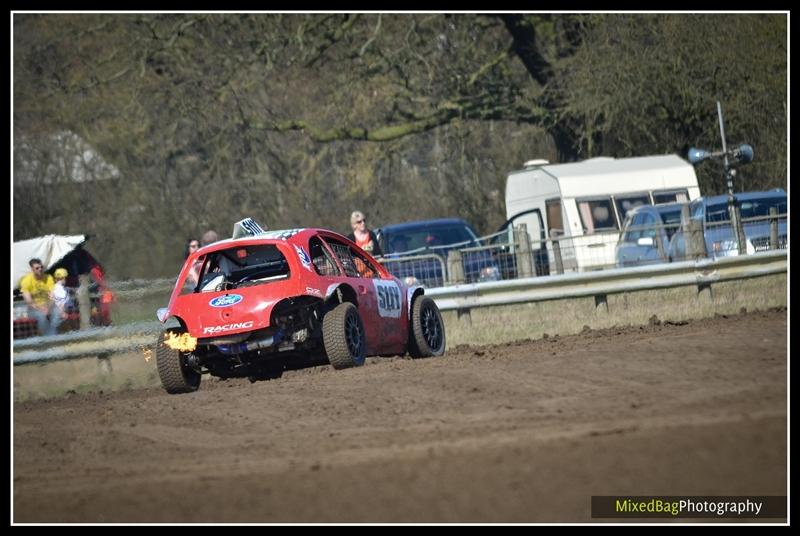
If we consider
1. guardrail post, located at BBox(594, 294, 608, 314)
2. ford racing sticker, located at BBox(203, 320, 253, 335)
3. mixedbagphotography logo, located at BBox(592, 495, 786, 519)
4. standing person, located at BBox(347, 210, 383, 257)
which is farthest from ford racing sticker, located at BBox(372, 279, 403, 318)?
mixedbagphotography logo, located at BBox(592, 495, 786, 519)

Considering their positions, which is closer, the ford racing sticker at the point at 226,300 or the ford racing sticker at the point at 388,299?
the ford racing sticker at the point at 226,300

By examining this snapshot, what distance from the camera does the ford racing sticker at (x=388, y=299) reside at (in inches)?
513

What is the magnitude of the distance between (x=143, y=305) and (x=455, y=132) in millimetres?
17952

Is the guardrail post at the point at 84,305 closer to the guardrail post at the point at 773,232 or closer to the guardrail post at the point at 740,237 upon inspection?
the guardrail post at the point at 740,237

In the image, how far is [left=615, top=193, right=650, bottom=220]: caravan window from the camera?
2552 cm

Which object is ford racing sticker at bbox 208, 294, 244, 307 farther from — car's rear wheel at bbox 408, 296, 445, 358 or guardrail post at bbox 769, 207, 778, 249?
guardrail post at bbox 769, 207, 778, 249

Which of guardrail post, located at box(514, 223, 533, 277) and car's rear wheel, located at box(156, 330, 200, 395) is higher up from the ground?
guardrail post, located at box(514, 223, 533, 277)

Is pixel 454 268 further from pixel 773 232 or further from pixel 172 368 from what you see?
pixel 172 368

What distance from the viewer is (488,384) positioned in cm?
1038

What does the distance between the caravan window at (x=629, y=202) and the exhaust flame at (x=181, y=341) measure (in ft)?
48.7

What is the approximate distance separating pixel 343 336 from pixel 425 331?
6.24ft

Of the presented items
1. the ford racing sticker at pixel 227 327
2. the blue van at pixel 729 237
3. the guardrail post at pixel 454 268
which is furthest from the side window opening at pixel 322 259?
the blue van at pixel 729 237

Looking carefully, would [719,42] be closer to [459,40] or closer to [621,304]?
[459,40]

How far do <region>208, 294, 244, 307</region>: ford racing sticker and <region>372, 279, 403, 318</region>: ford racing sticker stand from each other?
1.63 meters
